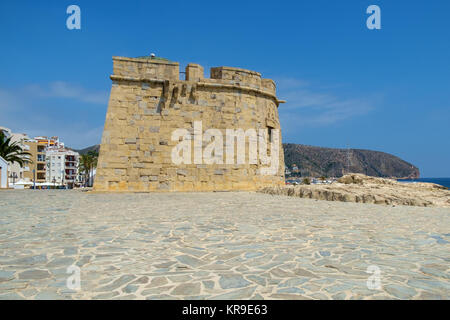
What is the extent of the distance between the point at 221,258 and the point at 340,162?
93.1m

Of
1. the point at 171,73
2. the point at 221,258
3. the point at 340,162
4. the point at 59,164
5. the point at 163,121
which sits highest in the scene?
the point at 171,73

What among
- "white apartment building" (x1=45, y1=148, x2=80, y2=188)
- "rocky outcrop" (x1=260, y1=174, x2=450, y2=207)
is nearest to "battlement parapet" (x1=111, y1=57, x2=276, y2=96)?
"rocky outcrop" (x1=260, y1=174, x2=450, y2=207)

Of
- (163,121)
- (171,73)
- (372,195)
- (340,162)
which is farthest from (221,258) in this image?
(340,162)

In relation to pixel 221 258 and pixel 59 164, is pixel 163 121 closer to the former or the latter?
pixel 221 258

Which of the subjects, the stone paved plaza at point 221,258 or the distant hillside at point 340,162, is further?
the distant hillside at point 340,162

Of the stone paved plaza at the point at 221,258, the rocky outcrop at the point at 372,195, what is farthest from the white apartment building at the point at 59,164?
the stone paved plaza at the point at 221,258

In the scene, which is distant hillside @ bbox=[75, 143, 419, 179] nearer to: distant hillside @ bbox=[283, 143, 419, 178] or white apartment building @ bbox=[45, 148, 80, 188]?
distant hillside @ bbox=[283, 143, 419, 178]

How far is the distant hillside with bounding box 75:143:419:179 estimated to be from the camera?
8538 centimetres

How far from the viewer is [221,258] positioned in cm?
306

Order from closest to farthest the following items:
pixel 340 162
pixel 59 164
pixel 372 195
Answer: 1. pixel 372 195
2. pixel 59 164
3. pixel 340 162

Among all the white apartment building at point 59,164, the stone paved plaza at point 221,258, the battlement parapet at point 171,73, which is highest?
the battlement parapet at point 171,73

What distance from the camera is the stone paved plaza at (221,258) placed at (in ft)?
7.27

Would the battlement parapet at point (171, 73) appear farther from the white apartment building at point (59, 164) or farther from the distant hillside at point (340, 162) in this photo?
the distant hillside at point (340, 162)
